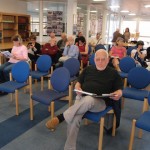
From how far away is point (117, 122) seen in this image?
2.72 meters

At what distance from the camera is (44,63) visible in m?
4.23

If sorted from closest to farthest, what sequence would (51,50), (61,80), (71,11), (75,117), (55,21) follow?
(75,117), (61,80), (51,50), (71,11), (55,21)

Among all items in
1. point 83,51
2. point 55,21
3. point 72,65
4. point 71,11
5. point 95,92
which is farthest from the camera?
point 55,21

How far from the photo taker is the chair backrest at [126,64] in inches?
163

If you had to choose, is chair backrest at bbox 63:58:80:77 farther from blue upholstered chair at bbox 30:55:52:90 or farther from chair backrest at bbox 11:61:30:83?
chair backrest at bbox 11:61:30:83

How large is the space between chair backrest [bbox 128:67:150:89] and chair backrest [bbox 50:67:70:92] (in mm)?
1099

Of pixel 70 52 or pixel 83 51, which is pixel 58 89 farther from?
pixel 83 51

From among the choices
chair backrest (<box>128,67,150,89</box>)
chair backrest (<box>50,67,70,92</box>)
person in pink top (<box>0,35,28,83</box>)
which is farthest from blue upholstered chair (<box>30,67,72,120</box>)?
person in pink top (<box>0,35,28,83</box>)

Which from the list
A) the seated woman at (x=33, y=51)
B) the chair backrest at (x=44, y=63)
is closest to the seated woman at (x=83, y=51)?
the seated woman at (x=33, y=51)

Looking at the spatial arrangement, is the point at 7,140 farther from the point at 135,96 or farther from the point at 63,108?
the point at 135,96

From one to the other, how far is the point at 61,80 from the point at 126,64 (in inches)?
70.8

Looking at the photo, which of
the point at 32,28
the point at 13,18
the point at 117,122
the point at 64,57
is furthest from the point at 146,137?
the point at 32,28

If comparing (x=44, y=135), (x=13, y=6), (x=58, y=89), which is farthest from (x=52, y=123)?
(x=13, y=6)

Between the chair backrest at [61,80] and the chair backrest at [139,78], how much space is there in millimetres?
1099
